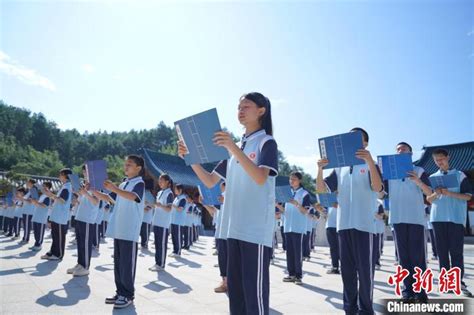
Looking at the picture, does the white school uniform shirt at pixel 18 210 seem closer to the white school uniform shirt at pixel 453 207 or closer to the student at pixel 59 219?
the student at pixel 59 219

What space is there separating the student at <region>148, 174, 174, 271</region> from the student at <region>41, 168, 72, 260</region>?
209cm

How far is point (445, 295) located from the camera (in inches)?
200

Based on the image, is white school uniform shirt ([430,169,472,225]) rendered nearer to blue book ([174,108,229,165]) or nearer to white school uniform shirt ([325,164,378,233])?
white school uniform shirt ([325,164,378,233])

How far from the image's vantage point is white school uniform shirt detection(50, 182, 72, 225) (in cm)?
797

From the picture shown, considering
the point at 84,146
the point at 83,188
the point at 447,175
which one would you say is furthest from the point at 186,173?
the point at 84,146

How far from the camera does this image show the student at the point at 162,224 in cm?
747

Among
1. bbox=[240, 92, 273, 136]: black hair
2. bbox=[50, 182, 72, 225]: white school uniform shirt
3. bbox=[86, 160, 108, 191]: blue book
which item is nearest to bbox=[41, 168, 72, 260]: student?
bbox=[50, 182, 72, 225]: white school uniform shirt

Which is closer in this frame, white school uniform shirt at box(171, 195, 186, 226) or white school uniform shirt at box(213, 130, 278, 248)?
white school uniform shirt at box(213, 130, 278, 248)

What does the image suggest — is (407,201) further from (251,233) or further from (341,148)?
(251,233)

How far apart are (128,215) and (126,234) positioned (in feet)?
0.91

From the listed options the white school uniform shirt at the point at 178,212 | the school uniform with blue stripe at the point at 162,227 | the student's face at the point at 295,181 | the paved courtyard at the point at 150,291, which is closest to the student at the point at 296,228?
the student's face at the point at 295,181

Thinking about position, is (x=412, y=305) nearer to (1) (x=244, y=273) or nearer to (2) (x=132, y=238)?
(1) (x=244, y=273)

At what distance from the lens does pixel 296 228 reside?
6.49 metres

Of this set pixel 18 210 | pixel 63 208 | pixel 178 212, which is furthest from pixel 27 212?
pixel 178 212
